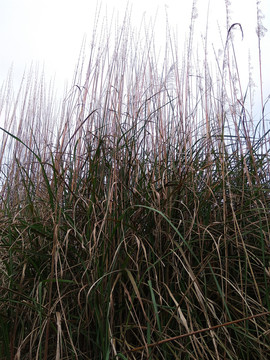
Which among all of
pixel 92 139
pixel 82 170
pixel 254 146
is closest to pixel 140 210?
pixel 82 170

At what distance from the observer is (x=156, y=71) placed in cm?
147

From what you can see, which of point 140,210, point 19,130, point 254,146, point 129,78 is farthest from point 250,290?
point 19,130

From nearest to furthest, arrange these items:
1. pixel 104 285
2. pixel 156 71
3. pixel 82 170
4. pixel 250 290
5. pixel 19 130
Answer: pixel 104 285 < pixel 250 290 < pixel 82 170 < pixel 156 71 < pixel 19 130

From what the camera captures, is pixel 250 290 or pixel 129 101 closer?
pixel 250 290

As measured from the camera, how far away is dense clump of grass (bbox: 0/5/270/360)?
33.0 inches

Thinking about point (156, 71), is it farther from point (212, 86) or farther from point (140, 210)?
point (140, 210)

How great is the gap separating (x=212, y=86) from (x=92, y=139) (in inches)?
19.7

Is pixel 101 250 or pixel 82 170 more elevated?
pixel 82 170

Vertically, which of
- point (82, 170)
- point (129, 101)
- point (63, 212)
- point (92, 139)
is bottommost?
point (63, 212)

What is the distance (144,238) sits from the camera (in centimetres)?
95

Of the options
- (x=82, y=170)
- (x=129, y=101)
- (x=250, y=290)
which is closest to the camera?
(x=250, y=290)

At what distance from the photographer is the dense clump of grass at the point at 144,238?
84 centimetres

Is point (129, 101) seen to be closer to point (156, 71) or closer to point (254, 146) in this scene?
point (156, 71)

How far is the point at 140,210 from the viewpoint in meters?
0.96
